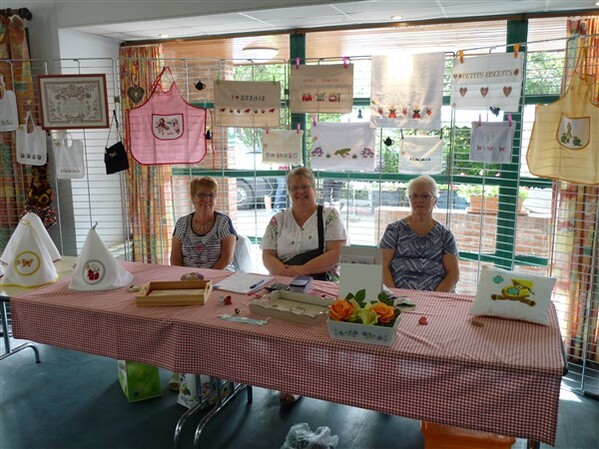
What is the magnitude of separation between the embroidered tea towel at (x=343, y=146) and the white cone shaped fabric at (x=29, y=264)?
1.85m

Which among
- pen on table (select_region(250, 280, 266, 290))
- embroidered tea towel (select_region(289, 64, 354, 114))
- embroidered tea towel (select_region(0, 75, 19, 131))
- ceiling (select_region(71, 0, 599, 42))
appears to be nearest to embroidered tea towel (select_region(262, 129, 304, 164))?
embroidered tea towel (select_region(289, 64, 354, 114))

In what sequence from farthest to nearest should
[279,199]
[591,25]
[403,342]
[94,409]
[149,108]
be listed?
[279,199] → [149,108] → [591,25] → [94,409] → [403,342]

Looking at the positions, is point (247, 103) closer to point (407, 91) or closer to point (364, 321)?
point (407, 91)

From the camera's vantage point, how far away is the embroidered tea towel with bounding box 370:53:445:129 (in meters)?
3.31

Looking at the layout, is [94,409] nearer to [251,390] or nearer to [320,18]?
[251,390]

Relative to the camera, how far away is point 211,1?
11.6ft

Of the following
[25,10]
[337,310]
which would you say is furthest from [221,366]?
[25,10]

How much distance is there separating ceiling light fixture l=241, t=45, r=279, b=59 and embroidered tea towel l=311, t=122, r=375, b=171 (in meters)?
0.94

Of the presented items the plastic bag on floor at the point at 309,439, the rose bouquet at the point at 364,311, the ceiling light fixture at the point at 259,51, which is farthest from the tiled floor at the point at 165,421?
the ceiling light fixture at the point at 259,51

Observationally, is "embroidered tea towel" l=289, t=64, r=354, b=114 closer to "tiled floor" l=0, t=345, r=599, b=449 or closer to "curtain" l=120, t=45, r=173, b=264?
"curtain" l=120, t=45, r=173, b=264

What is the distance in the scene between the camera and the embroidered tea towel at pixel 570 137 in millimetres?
2791

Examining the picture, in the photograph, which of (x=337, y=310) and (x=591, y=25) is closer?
(x=337, y=310)

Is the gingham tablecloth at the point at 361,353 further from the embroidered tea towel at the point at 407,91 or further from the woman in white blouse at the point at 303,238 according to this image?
the embroidered tea towel at the point at 407,91

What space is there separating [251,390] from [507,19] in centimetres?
288
